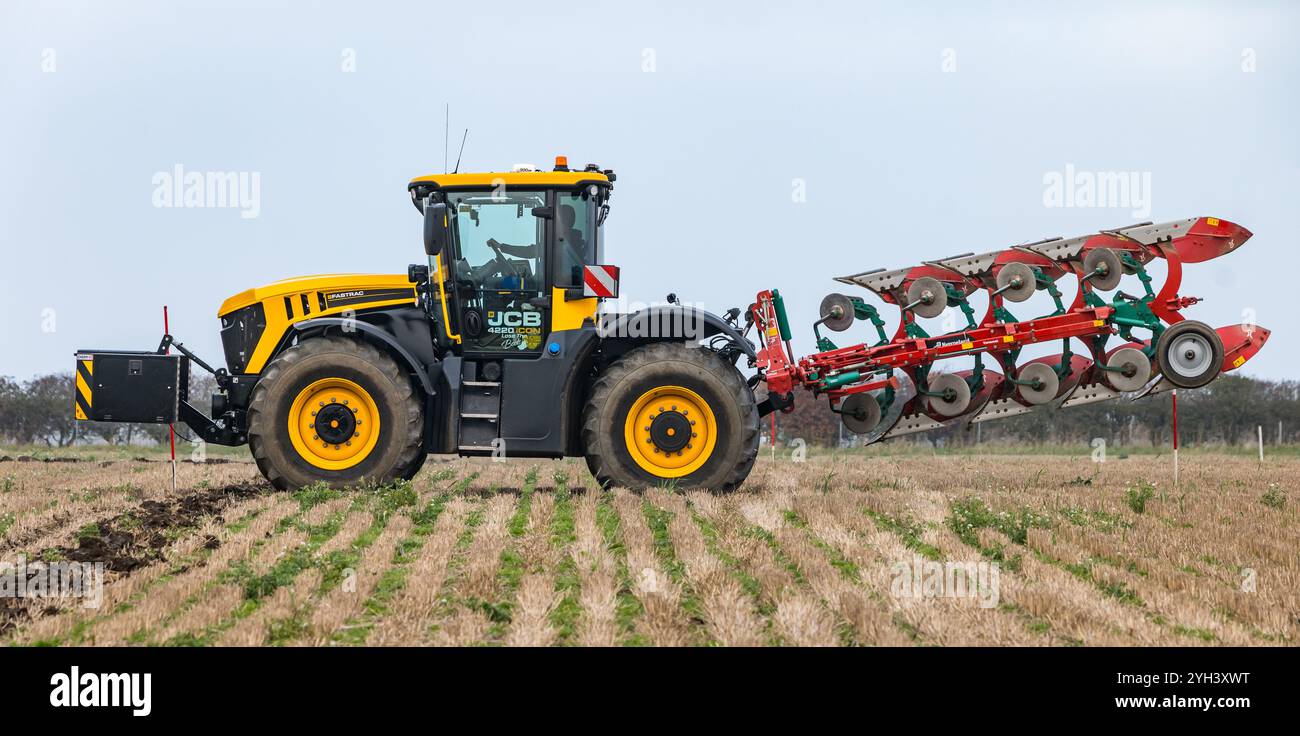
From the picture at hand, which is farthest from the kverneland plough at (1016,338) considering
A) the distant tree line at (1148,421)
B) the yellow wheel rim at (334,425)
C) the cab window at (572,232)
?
the distant tree line at (1148,421)

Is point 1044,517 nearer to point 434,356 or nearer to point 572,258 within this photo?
point 572,258

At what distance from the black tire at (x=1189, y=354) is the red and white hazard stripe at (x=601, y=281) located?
5.51 m

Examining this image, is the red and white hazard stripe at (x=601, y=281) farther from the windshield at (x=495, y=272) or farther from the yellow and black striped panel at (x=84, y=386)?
the yellow and black striped panel at (x=84, y=386)

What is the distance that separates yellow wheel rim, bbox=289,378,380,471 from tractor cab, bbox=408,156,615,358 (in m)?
1.07

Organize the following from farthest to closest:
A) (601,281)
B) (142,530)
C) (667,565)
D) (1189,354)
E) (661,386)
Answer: (1189,354), (601,281), (661,386), (142,530), (667,565)

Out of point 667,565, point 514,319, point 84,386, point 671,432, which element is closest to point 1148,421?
point 671,432

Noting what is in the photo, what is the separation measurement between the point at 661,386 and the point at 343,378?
9.86ft

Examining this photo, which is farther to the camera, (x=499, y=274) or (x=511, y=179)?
(x=499, y=274)

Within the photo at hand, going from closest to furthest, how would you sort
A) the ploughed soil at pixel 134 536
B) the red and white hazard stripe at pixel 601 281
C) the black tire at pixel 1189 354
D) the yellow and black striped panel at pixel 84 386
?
the ploughed soil at pixel 134 536 < the red and white hazard stripe at pixel 601 281 < the yellow and black striped panel at pixel 84 386 < the black tire at pixel 1189 354

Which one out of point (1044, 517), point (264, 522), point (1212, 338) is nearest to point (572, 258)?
point (264, 522)

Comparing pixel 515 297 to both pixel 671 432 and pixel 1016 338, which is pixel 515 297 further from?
pixel 1016 338

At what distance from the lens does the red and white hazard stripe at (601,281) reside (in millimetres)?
12719

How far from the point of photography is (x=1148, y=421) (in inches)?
1585

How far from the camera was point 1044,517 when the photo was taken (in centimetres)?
1075
